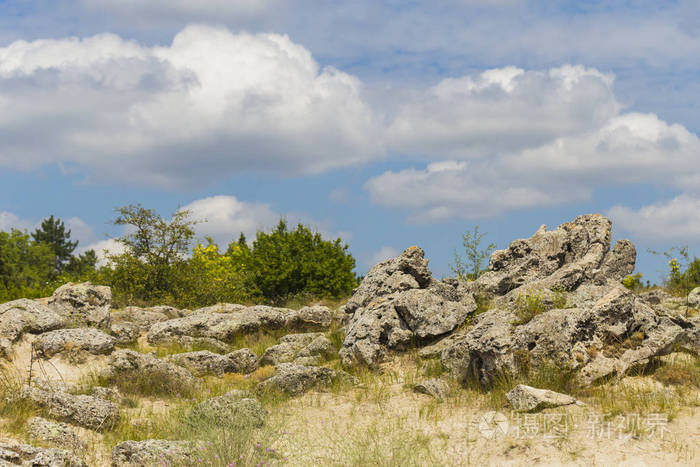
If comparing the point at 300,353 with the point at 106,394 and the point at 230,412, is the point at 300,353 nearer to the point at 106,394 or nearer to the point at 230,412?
the point at 106,394

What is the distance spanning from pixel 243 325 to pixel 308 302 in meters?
11.3

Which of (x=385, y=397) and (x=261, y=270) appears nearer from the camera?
(x=385, y=397)

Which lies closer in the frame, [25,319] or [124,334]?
[25,319]

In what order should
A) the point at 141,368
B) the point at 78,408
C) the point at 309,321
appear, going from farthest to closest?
the point at 309,321, the point at 141,368, the point at 78,408

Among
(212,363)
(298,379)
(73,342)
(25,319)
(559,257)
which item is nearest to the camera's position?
(298,379)

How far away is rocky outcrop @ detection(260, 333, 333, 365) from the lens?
568 inches

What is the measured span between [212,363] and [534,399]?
7.23m

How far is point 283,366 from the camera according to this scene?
1239cm

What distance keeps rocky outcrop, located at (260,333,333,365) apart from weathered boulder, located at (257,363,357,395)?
1777mm

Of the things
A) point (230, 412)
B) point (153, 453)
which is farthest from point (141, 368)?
point (153, 453)

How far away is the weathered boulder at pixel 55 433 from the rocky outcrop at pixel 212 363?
4.33 m

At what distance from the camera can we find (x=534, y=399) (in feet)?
32.8

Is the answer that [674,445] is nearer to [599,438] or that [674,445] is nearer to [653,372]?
[599,438]

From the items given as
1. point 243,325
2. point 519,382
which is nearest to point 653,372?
point 519,382
